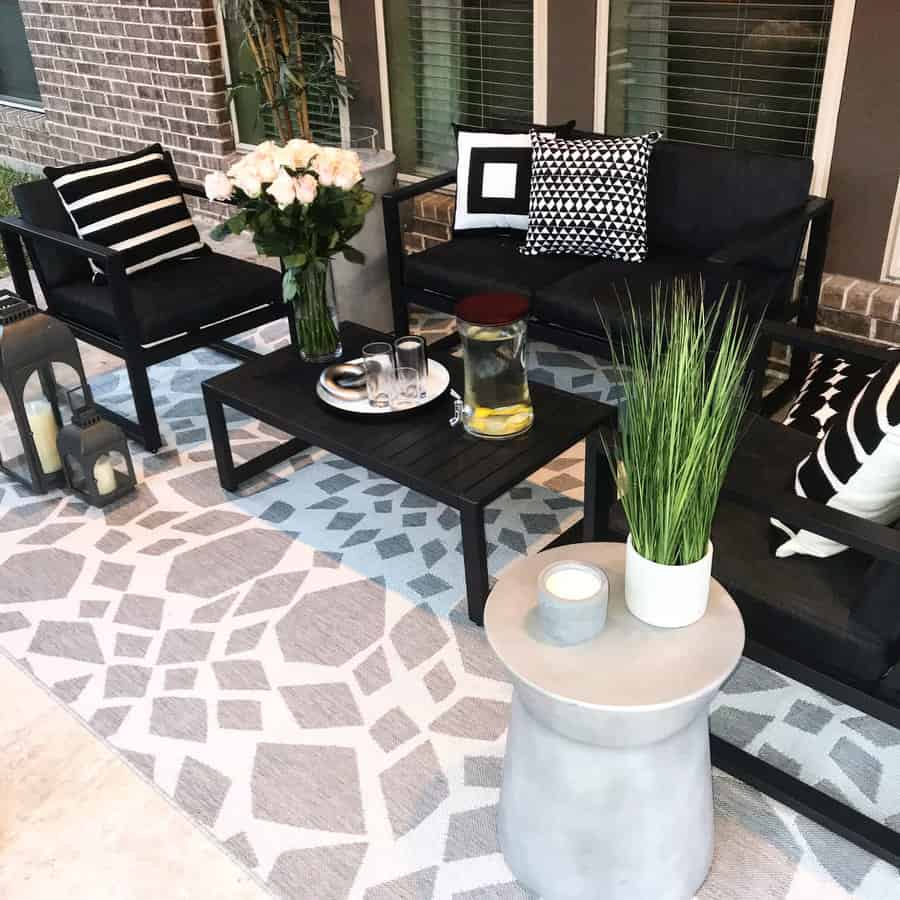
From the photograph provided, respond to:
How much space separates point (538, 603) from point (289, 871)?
746mm

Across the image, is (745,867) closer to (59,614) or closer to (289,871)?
(289,871)

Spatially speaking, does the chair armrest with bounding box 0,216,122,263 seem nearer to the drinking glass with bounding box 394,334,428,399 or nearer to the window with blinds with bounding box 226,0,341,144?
the drinking glass with bounding box 394,334,428,399

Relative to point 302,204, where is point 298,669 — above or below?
below

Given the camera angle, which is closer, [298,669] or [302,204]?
[298,669]

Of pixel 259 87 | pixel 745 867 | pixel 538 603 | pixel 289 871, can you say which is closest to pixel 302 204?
pixel 538 603

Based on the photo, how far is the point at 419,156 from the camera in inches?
184

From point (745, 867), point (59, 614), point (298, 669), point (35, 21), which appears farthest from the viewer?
point (35, 21)

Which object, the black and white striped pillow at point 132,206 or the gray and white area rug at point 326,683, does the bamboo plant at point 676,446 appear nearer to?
the gray and white area rug at point 326,683

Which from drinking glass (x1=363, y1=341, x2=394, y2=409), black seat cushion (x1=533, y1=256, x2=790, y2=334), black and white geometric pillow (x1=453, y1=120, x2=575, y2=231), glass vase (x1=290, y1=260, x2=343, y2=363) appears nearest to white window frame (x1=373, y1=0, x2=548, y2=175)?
black and white geometric pillow (x1=453, y1=120, x2=575, y2=231)

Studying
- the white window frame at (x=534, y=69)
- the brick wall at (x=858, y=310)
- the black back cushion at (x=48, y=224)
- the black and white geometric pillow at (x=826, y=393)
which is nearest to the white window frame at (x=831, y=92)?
the brick wall at (x=858, y=310)

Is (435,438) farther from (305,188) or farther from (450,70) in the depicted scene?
(450,70)

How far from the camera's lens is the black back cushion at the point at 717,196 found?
125 inches

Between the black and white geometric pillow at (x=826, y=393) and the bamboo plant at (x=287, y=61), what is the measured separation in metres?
2.48

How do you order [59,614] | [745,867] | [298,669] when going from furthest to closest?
[59,614]
[298,669]
[745,867]
